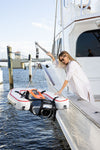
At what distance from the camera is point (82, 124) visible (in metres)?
3.77

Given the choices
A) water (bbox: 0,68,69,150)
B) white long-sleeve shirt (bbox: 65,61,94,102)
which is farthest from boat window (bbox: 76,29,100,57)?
water (bbox: 0,68,69,150)

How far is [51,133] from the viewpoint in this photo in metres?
7.76

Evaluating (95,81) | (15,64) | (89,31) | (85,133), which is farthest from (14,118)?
(15,64)

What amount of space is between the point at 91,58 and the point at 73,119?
2.96 meters

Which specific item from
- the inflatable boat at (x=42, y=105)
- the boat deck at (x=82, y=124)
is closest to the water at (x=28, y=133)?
the boat deck at (x=82, y=124)

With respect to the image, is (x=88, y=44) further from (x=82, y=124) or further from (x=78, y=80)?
(x=82, y=124)

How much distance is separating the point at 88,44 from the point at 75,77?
2.66m

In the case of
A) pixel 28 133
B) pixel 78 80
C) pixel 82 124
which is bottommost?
pixel 28 133

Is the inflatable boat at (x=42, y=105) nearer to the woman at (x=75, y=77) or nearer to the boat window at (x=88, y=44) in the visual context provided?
the woman at (x=75, y=77)

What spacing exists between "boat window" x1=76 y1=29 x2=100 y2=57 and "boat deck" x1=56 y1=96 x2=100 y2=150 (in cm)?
231

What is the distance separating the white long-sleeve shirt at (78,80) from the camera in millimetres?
4242

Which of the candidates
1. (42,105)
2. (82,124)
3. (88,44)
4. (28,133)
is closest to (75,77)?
(42,105)

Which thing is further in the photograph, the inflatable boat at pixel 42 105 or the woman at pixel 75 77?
the inflatable boat at pixel 42 105

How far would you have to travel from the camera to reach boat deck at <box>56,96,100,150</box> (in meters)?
3.29
